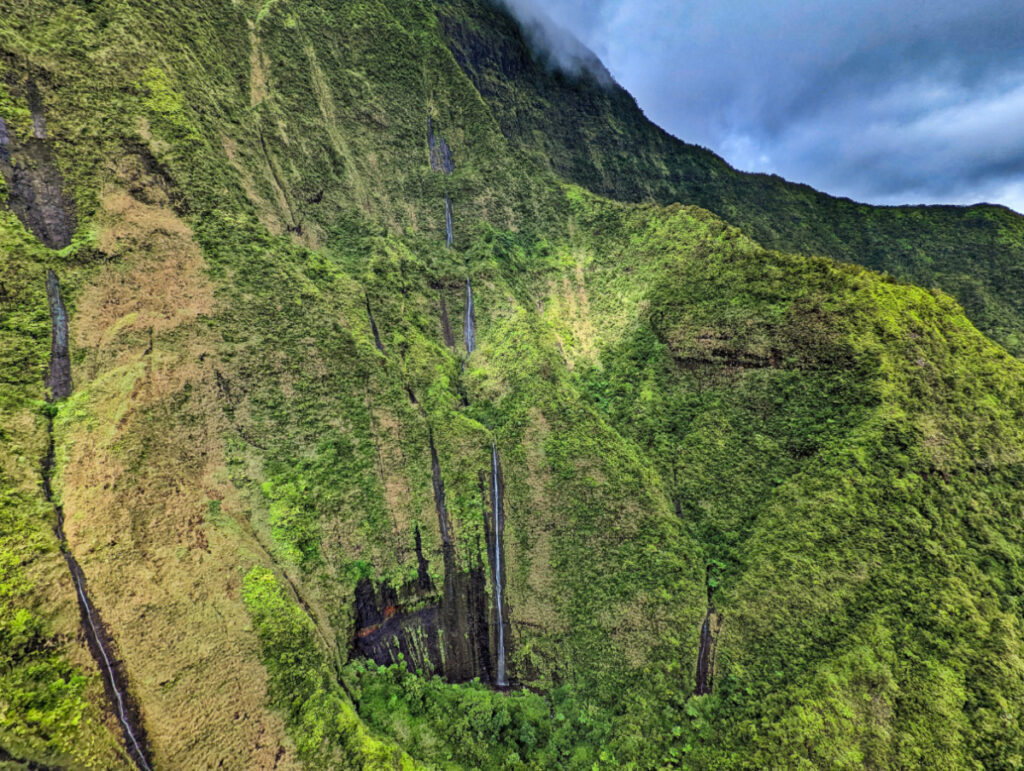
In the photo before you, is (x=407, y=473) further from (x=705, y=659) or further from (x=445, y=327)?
(x=705, y=659)

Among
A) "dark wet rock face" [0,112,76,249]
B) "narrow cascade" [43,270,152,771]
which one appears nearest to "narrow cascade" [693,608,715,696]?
"narrow cascade" [43,270,152,771]

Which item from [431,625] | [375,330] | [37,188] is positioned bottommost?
[431,625]

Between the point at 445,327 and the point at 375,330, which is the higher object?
the point at 445,327

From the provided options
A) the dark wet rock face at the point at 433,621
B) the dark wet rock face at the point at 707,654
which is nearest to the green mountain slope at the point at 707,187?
the dark wet rock face at the point at 707,654

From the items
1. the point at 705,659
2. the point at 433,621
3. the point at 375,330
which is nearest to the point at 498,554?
the point at 433,621

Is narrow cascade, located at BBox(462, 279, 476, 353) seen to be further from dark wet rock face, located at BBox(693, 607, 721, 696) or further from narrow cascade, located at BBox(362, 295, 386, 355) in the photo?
dark wet rock face, located at BBox(693, 607, 721, 696)

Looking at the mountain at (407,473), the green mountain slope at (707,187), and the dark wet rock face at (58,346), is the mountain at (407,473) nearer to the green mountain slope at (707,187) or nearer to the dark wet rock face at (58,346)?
the dark wet rock face at (58,346)
